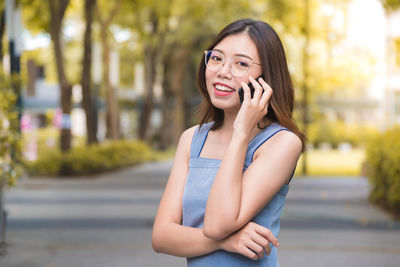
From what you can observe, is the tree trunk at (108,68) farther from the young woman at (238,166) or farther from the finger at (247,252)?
the finger at (247,252)

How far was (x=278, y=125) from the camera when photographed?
7.79ft

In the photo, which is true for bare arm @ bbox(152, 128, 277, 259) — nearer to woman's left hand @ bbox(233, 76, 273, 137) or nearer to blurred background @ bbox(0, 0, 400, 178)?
woman's left hand @ bbox(233, 76, 273, 137)

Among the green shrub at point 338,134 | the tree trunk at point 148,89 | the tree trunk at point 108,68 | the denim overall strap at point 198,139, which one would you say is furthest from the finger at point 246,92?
the green shrub at point 338,134

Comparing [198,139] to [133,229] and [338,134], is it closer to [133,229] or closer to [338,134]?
[133,229]

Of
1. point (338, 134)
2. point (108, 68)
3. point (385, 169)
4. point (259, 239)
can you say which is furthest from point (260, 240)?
point (338, 134)

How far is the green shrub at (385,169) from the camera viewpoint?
11.0 m

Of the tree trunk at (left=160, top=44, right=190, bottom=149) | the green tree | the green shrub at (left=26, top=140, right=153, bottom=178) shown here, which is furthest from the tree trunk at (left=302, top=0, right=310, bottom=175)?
the tree trunk at (left=160, top=44, right=190, bottom=149)

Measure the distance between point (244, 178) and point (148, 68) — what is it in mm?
30995

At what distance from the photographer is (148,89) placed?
3288cm

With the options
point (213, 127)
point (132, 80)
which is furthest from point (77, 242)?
point (132, 80)

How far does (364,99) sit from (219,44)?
5851cm

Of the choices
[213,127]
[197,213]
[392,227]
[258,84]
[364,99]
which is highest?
[258,84]

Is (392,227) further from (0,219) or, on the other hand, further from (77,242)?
(0,219)

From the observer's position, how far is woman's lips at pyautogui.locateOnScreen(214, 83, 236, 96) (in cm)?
233
